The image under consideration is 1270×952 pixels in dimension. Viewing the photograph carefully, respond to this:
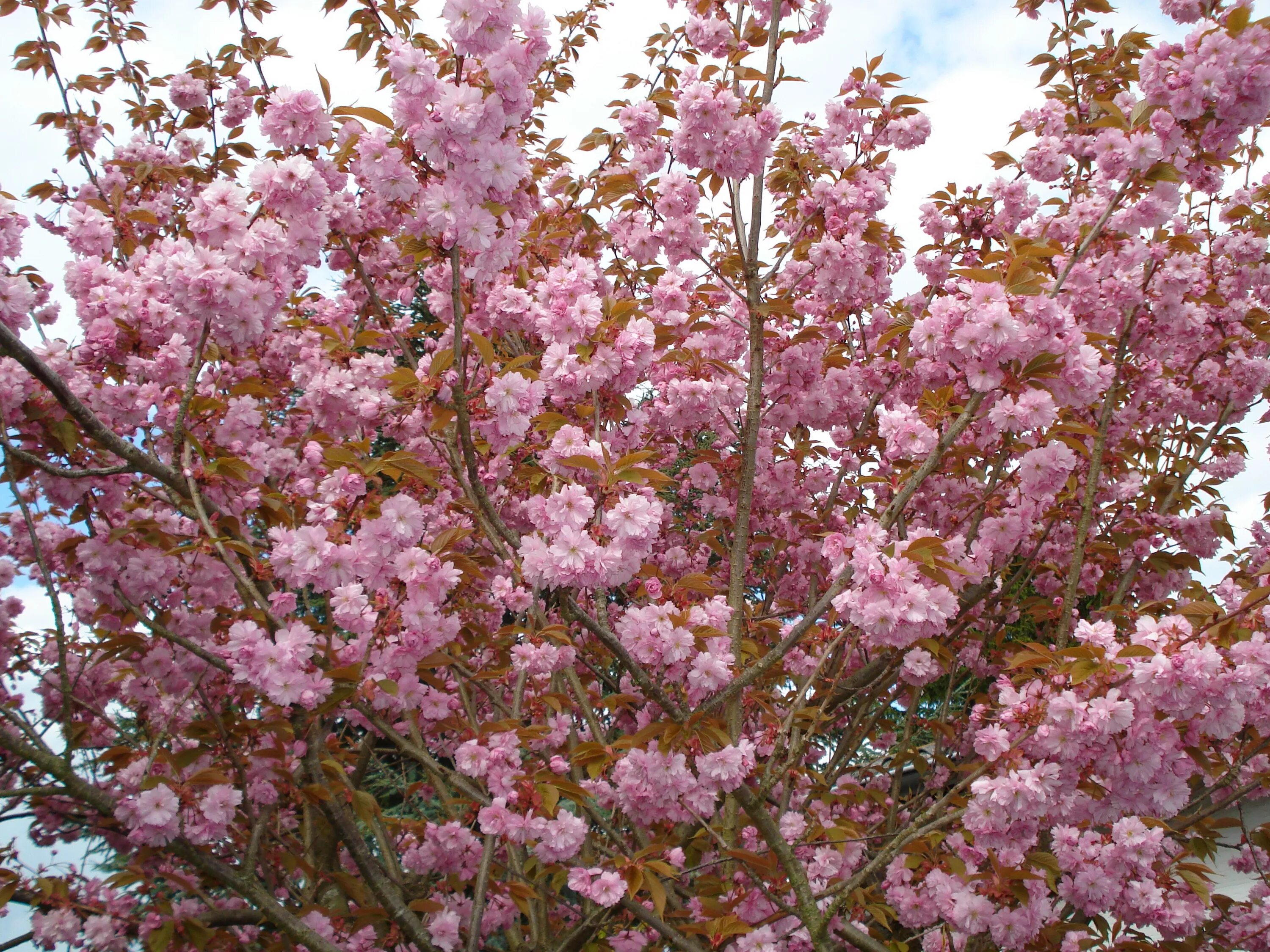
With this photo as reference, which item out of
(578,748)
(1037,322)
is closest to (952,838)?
(578,748)

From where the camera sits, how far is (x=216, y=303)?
2529mm

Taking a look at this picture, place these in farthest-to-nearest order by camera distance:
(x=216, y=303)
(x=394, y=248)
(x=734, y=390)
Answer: (x=394, y=248)
(x=734, y=390)
(x=216, y=303)

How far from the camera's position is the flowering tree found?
103 inches

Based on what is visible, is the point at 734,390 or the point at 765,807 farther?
the point at 734,390

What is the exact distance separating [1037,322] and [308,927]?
9.91 feet

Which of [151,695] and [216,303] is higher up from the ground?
[216,303]

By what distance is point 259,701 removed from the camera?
3475 mm

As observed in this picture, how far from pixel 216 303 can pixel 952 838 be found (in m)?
3.05

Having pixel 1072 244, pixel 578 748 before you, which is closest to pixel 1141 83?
pixel 1072 244

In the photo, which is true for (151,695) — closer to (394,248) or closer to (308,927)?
(308,927)

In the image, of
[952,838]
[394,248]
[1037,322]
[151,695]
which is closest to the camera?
[1037,322]

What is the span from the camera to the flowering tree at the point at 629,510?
8.59ft

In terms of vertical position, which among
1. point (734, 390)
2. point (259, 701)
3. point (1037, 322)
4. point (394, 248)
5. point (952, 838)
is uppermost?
point (394, 248)

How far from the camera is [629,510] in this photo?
2.54 m
